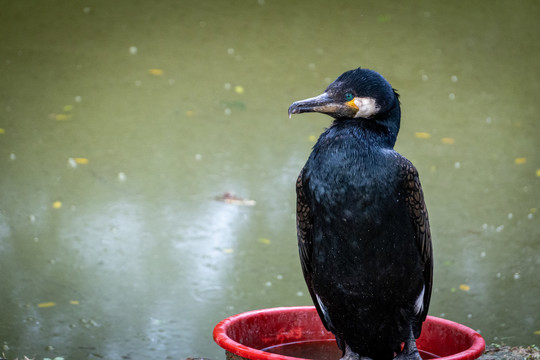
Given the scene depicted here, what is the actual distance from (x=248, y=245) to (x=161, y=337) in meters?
0.63

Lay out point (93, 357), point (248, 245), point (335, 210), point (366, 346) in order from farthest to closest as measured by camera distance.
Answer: point (248, 245) → point (93, 357) → point (366, 346) → point (335, 210)

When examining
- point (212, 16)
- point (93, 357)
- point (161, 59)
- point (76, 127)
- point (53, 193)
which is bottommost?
point (93, 357)

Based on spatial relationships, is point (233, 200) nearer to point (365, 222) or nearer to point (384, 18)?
point (384, 18)

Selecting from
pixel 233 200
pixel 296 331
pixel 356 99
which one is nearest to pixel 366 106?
pixel 356 99

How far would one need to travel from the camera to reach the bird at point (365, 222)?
171cm

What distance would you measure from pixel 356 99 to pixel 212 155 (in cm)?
158

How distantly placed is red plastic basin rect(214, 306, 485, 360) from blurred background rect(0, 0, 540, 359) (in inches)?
39.3

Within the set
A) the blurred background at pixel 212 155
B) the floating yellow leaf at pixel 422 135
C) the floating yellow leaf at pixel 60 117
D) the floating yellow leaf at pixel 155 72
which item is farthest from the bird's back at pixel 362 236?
the floating yellow leaf at pixel 60 117

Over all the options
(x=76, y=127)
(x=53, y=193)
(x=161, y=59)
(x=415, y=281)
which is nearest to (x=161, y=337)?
(x=53, y=193)

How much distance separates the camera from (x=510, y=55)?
11.2 ft

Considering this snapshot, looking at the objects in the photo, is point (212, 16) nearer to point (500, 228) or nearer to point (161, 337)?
point (161, 337)

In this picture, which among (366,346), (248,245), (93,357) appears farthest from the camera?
(248,245)

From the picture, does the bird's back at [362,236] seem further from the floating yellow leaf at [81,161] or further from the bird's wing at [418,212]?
the floating yellow leaf at [81,161]

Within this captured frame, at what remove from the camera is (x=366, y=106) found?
1.79 m
